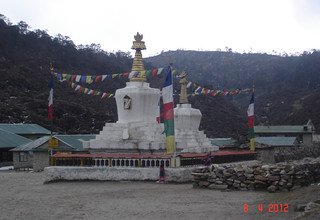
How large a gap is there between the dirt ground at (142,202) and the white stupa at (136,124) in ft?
13.8

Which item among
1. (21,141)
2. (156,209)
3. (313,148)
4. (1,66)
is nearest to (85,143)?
(156,209)

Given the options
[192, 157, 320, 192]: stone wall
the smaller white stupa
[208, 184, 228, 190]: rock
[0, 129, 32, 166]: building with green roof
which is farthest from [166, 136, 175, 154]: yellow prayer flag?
[0, 129, 32, 166]: building with green roof

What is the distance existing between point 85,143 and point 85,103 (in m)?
59.2

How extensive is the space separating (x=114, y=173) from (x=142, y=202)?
577 centimetres

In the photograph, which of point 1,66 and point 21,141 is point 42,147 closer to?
point 21,141

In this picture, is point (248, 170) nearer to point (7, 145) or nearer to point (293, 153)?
point (293, 153)

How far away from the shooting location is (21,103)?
233 ft

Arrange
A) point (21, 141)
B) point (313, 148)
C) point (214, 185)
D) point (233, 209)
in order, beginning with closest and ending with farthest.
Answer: point (233, 209), point (214, 185), point (21, 141), point (313, 148)

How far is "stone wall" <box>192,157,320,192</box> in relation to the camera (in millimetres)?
14945

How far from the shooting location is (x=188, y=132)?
81.1 feet

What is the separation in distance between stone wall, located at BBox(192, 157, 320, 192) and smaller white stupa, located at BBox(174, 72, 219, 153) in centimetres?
635

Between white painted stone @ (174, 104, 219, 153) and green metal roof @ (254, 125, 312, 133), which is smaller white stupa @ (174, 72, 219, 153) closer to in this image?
white painted stone @ (174, 104, 219, 153)

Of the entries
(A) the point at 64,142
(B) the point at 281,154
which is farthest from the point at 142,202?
(B) the point at 281,154

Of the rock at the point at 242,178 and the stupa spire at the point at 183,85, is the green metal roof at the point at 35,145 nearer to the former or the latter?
the stupa spire at the point at 183,85
